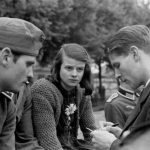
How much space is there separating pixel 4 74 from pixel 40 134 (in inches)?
31.5

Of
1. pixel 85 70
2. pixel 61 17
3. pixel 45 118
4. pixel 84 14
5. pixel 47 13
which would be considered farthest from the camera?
pixel 84 14

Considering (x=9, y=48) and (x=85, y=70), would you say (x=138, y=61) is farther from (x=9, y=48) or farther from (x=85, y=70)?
(x=85, y=70)

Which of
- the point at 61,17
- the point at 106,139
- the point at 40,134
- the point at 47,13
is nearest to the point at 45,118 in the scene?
the point at 40,134

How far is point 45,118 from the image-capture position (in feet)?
8.92

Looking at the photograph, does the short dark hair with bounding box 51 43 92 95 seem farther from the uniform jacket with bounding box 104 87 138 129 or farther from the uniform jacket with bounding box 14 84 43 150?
the uniform jacket with bounding box 14 84 43 150

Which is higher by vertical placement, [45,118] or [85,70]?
[85,70]

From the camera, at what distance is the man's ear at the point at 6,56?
2.13m

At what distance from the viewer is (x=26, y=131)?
2.65 metres

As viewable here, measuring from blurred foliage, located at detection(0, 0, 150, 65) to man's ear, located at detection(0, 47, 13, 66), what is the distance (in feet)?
31.1

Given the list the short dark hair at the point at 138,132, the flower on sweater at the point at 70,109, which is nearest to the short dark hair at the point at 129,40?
the flower on sweater at the point at 70,109

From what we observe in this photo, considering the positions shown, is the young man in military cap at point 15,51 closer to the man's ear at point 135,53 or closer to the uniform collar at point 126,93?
the man's ear at point 135,53

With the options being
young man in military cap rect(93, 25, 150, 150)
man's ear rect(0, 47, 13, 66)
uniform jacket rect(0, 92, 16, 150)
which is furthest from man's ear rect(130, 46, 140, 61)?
uniform jacket rect(0, 92, 16, 150)

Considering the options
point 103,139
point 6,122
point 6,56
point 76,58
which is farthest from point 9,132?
point 76,58

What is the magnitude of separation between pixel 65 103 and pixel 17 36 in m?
1.05
